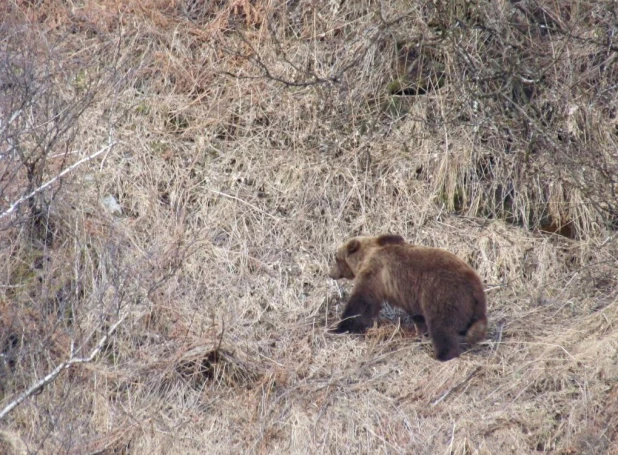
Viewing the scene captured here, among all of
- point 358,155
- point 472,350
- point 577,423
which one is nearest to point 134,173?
point 358,155

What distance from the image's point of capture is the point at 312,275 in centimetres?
793

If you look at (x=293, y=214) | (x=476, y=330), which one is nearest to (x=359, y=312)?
(x=476, y=330)

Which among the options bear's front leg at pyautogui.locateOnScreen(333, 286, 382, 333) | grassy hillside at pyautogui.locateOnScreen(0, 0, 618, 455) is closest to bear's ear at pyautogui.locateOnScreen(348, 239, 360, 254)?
bear's front leg at pyautogui.locateOnScreen(333, 286, 382, 333)

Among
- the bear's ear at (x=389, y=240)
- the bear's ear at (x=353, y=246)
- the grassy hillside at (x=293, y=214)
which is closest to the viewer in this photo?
the grassy hillside at (x=293, y=214)

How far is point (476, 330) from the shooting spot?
22.5 ft

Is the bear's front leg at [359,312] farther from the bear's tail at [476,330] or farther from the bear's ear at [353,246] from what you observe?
the bear's tail at [476,330]

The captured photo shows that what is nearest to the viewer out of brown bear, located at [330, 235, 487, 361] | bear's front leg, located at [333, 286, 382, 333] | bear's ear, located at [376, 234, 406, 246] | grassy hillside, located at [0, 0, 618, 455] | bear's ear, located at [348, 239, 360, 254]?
grassy hillside, located at [0, 0, 618, 455]

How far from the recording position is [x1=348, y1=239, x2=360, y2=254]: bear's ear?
7.47 metres

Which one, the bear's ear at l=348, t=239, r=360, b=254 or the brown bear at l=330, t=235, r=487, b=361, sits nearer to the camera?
the brown bear at l=330, t=235, r=487, b=361

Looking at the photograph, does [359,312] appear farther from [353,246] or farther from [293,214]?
[293,214]

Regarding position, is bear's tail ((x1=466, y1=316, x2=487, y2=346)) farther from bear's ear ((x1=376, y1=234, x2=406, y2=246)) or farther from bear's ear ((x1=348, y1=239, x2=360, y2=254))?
bear's ear ((x1=348, y1=239, x2=360, y2=254))

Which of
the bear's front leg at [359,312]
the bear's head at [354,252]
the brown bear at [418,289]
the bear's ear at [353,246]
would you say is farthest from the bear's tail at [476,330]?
the bear's ear at [353,246]

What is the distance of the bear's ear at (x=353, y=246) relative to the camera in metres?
7.47

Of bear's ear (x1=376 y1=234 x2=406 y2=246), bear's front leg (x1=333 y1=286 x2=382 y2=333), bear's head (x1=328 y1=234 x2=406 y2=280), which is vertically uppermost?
bear's ear (x1=376 y1=234 x2=406 y2=246)
